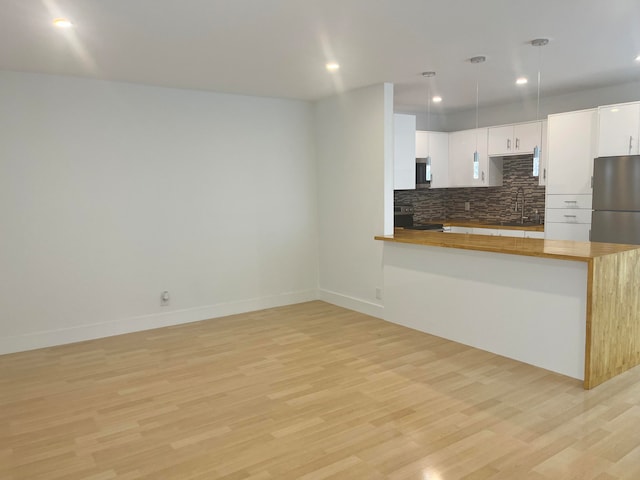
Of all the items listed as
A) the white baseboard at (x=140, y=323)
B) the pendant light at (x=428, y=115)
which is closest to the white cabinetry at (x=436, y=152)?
the pendant light at (x=428, y=115)

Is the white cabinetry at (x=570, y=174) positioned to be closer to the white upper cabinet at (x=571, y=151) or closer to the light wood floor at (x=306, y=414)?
the white upper cabinet at (x=571, y=151)

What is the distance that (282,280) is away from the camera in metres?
6.09

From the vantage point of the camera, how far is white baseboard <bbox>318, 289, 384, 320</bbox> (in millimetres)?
5426

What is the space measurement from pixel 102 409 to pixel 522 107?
6.08 meters

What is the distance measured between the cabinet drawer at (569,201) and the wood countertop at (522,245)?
148 centimetres

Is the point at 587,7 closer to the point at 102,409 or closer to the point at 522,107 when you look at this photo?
the point at 522,107

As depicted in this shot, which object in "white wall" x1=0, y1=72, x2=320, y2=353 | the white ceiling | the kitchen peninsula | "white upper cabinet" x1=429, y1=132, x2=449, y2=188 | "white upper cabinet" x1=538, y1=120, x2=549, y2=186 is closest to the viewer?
the white ceiling

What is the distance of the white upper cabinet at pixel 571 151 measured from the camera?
17.4ft

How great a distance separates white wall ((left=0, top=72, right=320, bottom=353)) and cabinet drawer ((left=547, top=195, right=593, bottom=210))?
2253mm

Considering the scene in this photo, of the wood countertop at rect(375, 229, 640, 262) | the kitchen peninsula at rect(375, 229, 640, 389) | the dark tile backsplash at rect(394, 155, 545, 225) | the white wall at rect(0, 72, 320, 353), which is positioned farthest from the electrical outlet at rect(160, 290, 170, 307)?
the dark tile backsplash at rect(394, 155, 545, 225)

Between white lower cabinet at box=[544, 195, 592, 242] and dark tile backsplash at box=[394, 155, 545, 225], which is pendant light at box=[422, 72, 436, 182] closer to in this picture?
dark tile backsplash at box=[394, 155, 545, 225]

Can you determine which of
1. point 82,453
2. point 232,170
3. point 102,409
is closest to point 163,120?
point 232,170

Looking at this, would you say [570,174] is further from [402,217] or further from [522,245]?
[402,217]

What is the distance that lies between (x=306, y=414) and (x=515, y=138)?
485 centimetres
